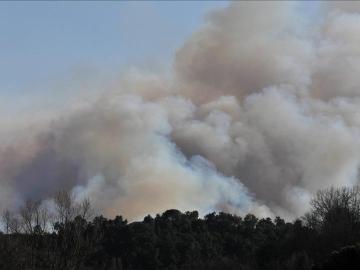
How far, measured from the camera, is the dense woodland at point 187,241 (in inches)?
2491

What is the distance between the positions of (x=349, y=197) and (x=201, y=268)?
29614mm

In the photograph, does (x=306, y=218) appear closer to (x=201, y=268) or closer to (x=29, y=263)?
(x=201, y=268)

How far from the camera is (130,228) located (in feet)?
452

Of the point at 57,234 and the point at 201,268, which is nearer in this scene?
the point at 57,234

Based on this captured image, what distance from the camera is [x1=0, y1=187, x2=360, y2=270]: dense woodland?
2491 inches

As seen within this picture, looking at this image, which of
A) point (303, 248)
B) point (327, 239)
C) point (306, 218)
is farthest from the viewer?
point (306, 218)

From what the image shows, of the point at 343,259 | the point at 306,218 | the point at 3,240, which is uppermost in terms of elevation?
the point at 306,218

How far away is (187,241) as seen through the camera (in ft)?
447

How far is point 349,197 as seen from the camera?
321 feet

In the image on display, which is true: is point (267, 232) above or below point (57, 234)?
above

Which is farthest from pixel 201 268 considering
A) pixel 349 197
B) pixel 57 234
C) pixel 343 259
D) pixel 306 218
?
pixel 343 259

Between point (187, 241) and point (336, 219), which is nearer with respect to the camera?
point (336, 219)

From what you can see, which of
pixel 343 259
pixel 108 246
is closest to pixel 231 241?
pixel 108 246

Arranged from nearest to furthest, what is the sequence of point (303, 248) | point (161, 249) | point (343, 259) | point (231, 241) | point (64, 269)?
point (343, 259) → point (64, 269) → point (303, 248) → point (161, 249) → point (231, 241)
